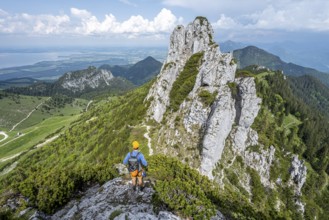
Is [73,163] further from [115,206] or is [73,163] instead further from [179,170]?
[115,206]

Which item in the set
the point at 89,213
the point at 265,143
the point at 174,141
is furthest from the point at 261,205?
the point at 89,213

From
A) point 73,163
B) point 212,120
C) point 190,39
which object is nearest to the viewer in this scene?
point 212,120

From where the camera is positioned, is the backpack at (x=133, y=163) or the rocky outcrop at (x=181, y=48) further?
the rocky outcrop at (x=181, y=48)

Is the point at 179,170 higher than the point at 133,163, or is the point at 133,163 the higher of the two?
the point at 133,163

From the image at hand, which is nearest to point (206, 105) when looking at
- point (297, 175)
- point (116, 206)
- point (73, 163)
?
point (297, 175)

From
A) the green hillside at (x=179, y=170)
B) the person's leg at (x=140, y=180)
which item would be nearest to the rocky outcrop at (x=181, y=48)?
the green hillside at (x=179, y=170)

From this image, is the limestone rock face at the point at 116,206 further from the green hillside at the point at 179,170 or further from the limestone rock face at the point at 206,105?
the limestone rock face at the point at 206,105

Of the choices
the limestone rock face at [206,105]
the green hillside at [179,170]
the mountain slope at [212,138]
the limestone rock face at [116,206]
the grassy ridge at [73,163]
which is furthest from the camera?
the limestone rock face at [206,105]

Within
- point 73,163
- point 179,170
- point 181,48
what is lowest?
point 73,163

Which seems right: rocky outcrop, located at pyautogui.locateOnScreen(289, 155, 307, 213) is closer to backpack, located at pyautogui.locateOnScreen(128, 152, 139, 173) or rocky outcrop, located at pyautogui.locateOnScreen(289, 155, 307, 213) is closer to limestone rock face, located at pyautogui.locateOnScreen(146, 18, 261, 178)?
limestone rock face, located at pyautogui.locateOnScreen(146, 18, 261, 178)

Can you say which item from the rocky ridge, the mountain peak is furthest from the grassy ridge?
the mountain peak

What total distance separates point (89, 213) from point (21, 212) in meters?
9.00

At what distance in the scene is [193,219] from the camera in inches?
824

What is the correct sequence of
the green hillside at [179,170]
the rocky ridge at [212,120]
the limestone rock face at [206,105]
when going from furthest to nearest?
the limestone rock face at [206,105] → the rocky ridge at [212,120] → the green hillside at [179,170]
